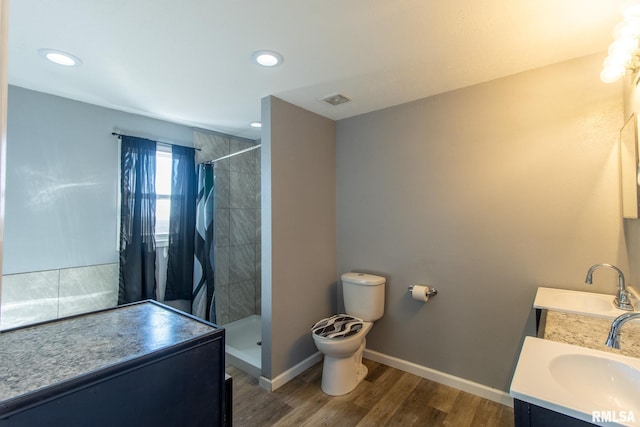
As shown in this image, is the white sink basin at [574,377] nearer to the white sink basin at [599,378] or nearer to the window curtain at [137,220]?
the white sink basin at [599,378]

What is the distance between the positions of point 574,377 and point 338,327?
1.48m

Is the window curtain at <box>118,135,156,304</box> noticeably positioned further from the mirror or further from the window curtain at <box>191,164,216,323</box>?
the mirror

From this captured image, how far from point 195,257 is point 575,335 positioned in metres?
2.89

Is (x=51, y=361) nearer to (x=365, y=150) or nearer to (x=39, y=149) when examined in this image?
(x=39, y=149)

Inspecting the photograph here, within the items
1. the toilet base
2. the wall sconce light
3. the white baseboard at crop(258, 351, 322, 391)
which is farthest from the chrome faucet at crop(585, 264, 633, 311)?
the white baseboard at crop(258, 351, 322, 391)

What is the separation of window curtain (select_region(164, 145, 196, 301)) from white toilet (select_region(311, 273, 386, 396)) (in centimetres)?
147

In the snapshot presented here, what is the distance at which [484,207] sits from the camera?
84.1 inches

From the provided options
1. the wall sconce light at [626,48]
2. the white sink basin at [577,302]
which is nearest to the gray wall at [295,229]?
the white sink basin at [577,302]

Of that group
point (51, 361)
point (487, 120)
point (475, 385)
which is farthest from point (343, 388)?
point (487, 120)

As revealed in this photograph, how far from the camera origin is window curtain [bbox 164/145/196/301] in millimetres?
2896

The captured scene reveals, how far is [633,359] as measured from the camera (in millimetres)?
1025

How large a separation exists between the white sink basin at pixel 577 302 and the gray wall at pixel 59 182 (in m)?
3.12

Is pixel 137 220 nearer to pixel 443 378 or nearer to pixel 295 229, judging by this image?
pixel 295 229

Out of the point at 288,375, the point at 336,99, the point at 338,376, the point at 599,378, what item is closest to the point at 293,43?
the point at 336,99
